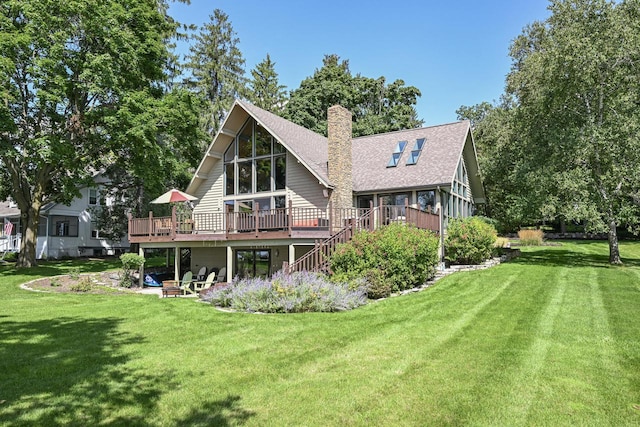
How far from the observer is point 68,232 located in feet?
106

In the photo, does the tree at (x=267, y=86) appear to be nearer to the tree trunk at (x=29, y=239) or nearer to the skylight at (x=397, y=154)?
the skylight at (x=397, y=154)

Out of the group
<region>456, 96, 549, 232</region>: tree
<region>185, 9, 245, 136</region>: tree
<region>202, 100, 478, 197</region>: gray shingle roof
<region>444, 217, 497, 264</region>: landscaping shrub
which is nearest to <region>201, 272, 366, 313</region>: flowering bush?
<region>202, 100, 478, 197</region>: gray shingle roof

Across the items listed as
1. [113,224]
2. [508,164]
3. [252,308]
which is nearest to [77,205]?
[113,224]

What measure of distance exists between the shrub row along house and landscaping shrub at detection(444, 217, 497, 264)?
892 mm

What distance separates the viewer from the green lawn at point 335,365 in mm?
4402

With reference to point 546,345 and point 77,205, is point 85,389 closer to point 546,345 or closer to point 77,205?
point 546,345

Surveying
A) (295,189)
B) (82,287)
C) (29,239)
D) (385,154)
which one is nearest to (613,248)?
(385,154)

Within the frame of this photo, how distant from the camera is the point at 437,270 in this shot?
15.9m

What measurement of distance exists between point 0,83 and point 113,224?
14.8 m

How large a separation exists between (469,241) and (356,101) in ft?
89.8

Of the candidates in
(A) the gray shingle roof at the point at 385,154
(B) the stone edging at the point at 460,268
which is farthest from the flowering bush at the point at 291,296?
(A) the gray shingle roof at the point at 385,154

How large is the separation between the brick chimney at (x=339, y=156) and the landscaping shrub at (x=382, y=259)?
432cm

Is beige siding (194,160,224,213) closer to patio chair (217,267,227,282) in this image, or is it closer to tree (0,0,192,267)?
patio chair (217,267,227,282)

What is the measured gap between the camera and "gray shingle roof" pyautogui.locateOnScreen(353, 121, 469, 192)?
17.9 metres
